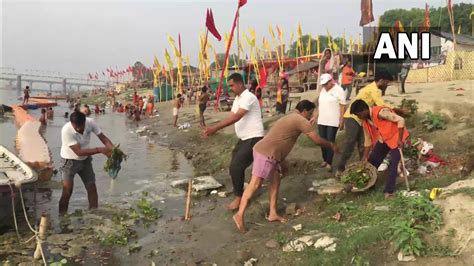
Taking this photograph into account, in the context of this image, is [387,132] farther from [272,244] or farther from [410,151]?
[272,244]

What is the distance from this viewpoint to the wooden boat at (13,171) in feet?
19.5

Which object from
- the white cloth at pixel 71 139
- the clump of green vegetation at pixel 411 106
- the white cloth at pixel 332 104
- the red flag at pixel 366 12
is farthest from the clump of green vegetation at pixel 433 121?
the red flag at pixel 366 12

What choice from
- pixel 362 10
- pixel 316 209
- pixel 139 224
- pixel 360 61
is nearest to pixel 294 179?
pixel 316 209

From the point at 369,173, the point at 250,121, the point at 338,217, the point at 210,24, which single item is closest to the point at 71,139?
the point at 250,121

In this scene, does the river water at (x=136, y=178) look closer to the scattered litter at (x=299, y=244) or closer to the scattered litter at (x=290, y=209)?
the scattered litter at (x=290, y=209)

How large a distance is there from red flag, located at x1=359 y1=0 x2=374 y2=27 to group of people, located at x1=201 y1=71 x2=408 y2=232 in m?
9.99

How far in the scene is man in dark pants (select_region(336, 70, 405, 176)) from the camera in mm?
6511

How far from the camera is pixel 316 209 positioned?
5.99 meters

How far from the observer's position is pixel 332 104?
7062 millimetres

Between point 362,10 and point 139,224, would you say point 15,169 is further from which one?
point 362,10

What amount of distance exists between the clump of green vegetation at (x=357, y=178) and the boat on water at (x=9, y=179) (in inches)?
183

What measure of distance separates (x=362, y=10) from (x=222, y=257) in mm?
13619

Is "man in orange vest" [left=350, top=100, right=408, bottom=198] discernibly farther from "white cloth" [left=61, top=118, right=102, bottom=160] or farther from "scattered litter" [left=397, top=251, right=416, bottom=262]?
"white cloth" [left=61, top=118, right=102, bottom=160]

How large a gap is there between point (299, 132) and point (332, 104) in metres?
1.79
